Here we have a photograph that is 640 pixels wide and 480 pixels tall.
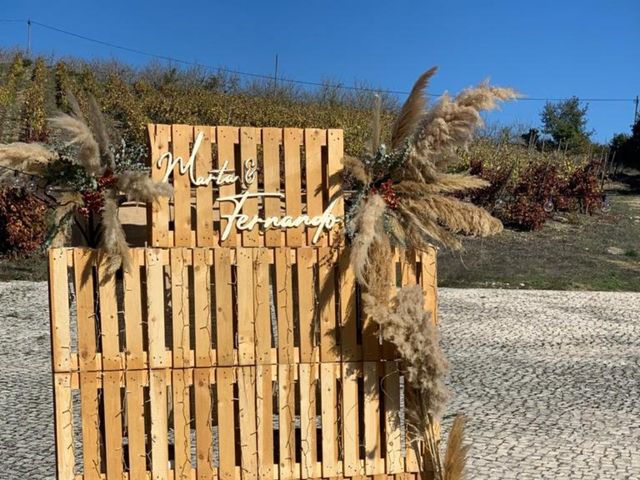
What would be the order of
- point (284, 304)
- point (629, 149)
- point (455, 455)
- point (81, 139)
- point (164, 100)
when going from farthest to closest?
point (629, 149) < point (164, 100) < point (284, 304) < point (455, 455) < point (81, 139)

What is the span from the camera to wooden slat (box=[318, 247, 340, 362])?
4074mm

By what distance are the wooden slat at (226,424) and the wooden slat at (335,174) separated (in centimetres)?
95

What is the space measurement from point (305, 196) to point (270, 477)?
157 centimetres

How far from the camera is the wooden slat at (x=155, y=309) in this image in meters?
3.88

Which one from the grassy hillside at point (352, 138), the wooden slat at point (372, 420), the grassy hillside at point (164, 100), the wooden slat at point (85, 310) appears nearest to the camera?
the wooden slat at point (85, 310)

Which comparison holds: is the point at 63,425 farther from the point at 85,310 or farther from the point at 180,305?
the point at 180,305

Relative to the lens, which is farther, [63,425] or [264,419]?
[264,419]

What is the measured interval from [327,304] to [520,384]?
11.7ft

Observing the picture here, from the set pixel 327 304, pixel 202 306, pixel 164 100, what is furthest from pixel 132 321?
pixel 164 100

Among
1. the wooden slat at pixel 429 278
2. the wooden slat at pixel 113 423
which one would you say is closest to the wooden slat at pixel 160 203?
the wooden slat at pixel 113 423

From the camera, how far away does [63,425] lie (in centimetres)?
382

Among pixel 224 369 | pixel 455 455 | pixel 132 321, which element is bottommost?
pixel 455 455

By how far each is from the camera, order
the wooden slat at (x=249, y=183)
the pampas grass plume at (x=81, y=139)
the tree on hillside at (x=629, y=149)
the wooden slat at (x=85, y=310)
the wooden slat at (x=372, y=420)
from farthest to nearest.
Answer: the tree on hillside at (x=629, y=149), the wooden slat at (x=372, y=420), the wooden slat at (x=249, y=183), the wooden slat at (x=85, y=310), the pampas grass plume at (x=81, y=139)

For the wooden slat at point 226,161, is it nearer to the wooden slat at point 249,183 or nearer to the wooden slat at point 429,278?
the wooden slat at point 249,183
